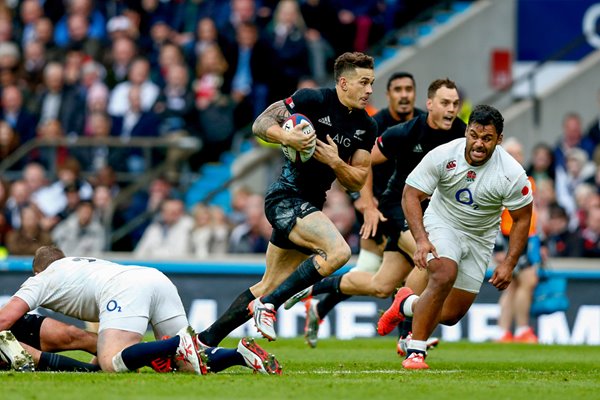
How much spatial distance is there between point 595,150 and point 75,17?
29.7 feet

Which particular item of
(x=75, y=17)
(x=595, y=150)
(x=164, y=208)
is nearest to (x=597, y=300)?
(x=595, y=150)

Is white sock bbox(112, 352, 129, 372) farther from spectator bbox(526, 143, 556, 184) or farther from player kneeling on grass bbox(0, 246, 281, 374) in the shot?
spectator bbox(526, 143, 556, 184)

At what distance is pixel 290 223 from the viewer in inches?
425

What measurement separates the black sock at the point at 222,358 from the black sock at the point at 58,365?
90 centimetres

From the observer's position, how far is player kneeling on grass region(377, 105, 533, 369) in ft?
35.2

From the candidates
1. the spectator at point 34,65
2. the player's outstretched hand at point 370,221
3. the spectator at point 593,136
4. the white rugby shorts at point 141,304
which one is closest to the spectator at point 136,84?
the spectator at point 34,65

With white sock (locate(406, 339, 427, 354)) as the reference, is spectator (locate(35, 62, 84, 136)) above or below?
above

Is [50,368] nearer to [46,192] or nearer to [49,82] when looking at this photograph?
[46,192]

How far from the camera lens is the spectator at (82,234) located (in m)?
19.3

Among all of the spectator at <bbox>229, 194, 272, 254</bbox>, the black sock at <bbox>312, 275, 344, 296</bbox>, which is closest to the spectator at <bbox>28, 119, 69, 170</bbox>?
the spectator at <bbox>229, 194, 272, 254</bbox>

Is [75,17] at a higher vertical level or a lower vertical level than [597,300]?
higher

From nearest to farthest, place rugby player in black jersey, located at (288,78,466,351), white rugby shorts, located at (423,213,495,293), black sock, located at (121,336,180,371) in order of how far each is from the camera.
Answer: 1. black sock, located at (121,336,180,371)
2. white rugby shorts, located at (423,213,495,293)
3. rugby player in black jersey, located at (288,78,466,351)

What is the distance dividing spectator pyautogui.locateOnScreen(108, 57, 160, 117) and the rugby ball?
10.5 m

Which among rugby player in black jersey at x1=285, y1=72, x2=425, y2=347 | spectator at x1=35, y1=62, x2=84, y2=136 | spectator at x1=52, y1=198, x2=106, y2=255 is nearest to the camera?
rugby player in black jersey at x1=285, y1=72, x2=425, y2=347
